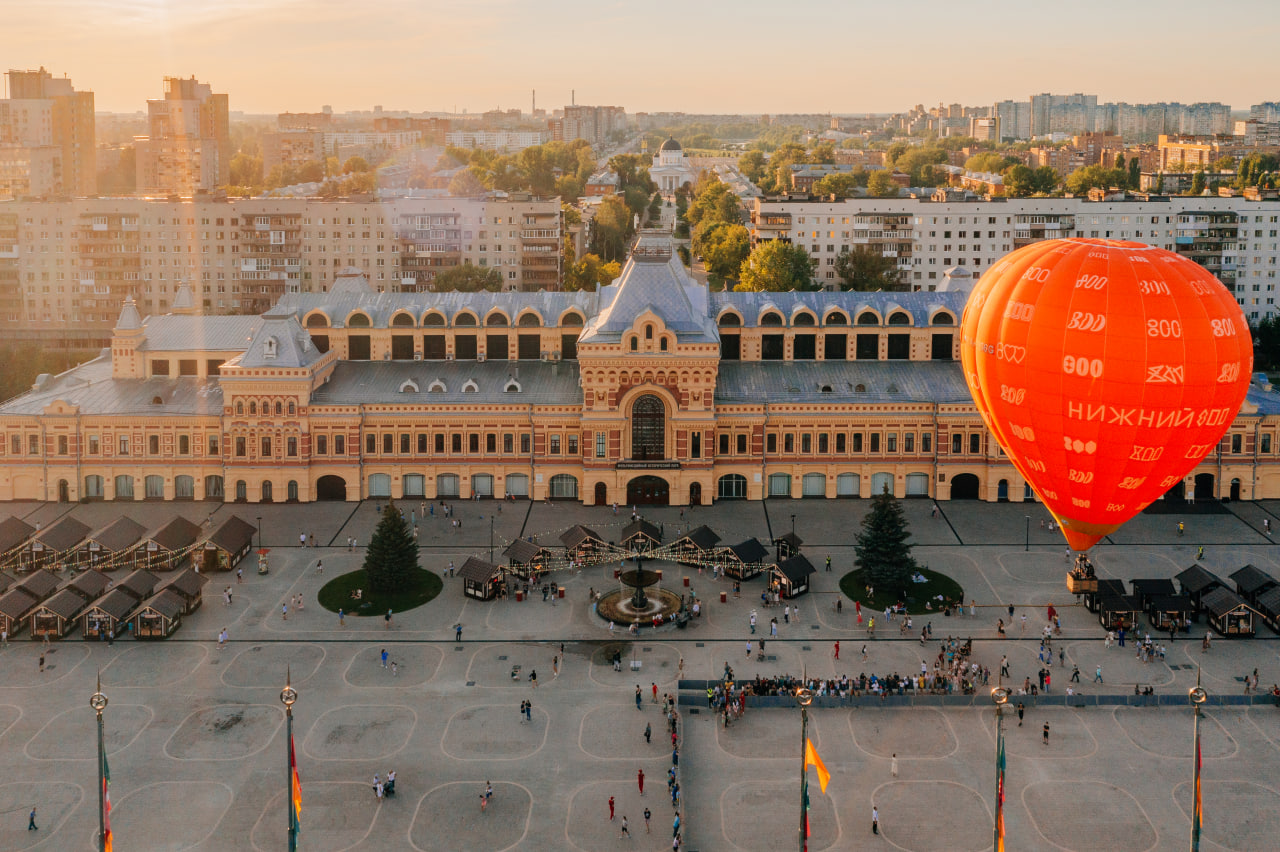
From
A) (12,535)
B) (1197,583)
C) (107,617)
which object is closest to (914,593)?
(1197,583)

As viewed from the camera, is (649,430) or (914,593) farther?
(649,430)

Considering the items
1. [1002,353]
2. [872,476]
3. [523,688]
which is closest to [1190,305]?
[1002,353]

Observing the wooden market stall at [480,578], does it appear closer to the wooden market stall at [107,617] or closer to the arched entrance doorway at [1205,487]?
the wooden market stall at [107,617]

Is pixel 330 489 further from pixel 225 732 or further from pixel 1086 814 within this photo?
pixel 1086 814

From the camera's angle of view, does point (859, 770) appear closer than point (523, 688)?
Yes

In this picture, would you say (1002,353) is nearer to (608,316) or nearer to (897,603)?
(897,603)

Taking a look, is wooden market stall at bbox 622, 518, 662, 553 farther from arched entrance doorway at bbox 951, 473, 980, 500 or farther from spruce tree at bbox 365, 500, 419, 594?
arched entrance doorway at bbox 951, 473, 980, 500

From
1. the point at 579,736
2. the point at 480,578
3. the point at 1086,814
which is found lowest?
the point at 1086,814
